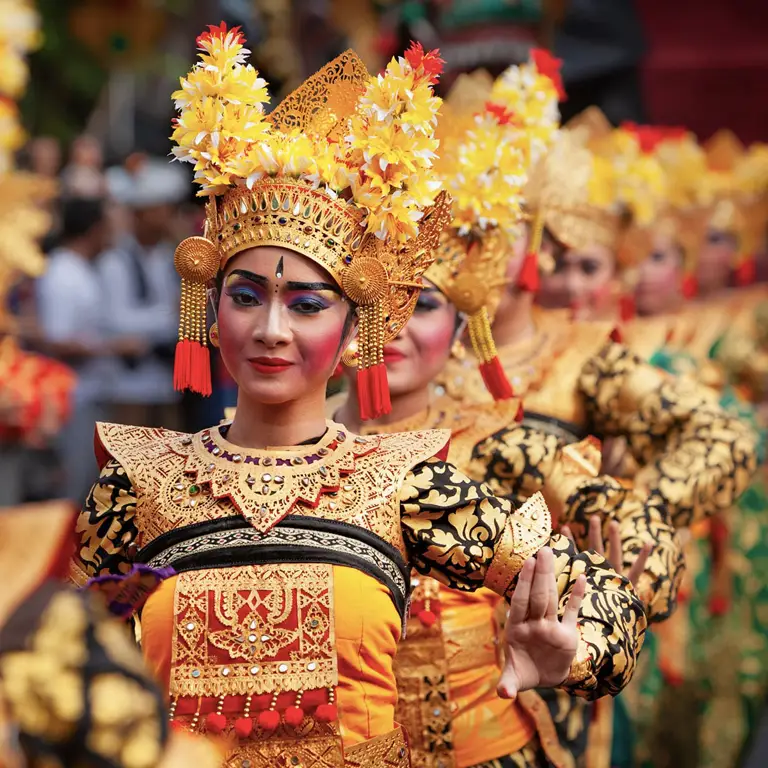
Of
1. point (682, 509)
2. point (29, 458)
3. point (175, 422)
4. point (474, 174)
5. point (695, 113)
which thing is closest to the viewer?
point (474, 174)

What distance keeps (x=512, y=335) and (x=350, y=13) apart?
36.3 ft

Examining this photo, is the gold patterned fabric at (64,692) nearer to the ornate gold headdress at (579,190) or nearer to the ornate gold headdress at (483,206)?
the ornate gold headdress at (483,206)

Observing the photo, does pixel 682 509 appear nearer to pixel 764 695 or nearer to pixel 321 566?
pixel 321 566

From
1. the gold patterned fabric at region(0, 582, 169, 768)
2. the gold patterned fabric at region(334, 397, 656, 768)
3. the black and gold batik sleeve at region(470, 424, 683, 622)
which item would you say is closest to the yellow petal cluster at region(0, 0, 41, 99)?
the gold patterned fabric at region(334, 397, 656, 768)

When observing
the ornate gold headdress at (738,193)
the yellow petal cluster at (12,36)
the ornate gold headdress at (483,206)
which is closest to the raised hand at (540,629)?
the ornate gold headdress at (483,206)

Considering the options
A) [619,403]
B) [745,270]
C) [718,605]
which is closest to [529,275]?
[619,403]

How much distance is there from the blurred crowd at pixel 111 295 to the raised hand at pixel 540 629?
7.29m

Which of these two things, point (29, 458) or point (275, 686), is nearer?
point (275, 686)

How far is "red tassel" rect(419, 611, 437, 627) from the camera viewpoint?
15.8 ft

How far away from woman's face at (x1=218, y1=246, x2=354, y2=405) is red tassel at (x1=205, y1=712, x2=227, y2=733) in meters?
0.68

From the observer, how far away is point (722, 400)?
28.0ft

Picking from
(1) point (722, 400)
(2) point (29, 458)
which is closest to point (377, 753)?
(1) point (722, 400)

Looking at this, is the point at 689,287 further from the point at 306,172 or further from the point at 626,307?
the point at 306,172

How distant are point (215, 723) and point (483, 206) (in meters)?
2.09
